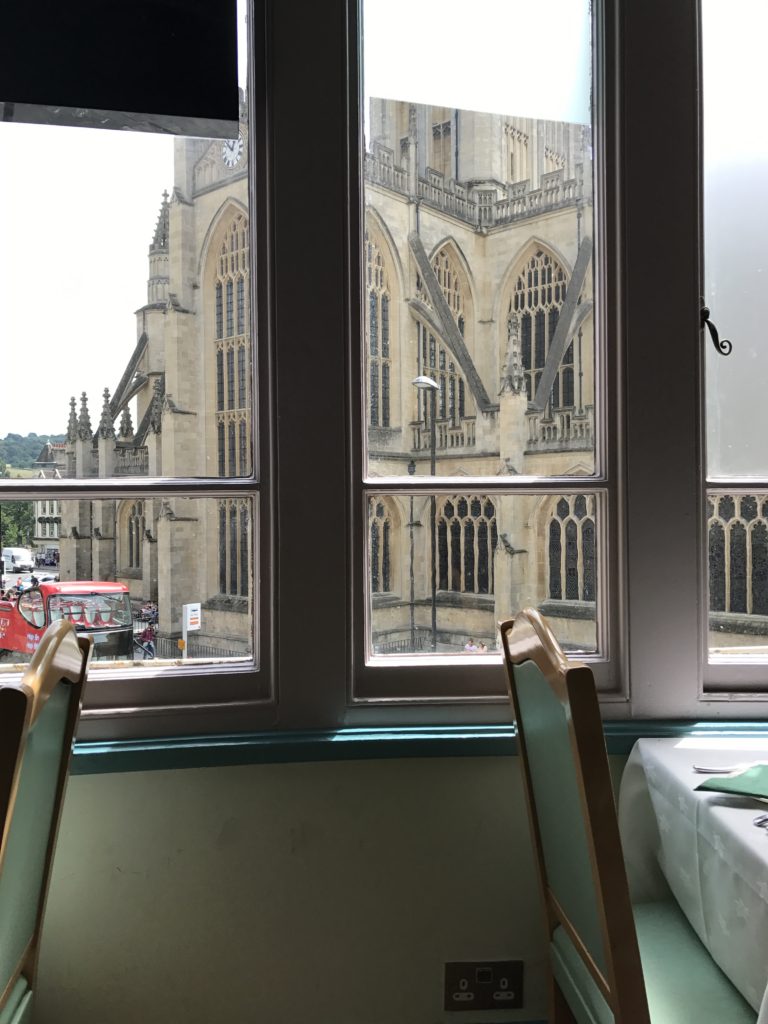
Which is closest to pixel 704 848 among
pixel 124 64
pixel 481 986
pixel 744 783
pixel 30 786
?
pixel 744 783

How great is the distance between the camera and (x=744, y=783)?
4.53 ft

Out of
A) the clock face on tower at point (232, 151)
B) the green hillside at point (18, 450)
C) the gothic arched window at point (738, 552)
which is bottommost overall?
the gothic arched window at point (738, 552)

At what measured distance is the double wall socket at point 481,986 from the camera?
1.76m

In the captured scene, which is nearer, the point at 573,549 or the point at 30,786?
the point at 30,786

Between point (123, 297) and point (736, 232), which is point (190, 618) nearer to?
point (123, 297)

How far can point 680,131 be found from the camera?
1.84 metres

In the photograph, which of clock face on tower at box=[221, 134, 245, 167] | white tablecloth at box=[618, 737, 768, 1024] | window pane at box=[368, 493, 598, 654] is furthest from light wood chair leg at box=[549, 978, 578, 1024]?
clock face on tower at box=[221, 134, 245, 167]

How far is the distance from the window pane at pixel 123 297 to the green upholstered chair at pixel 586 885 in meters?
0.85

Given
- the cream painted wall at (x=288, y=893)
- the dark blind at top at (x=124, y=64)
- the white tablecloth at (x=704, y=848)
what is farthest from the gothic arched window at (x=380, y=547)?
the dark blind at top at (x=124, y=64)

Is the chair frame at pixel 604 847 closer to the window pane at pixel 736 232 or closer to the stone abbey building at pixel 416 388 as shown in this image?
the stone abbey building at pixel 416 388

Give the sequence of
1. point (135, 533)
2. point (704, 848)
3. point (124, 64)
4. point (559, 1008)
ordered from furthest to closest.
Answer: point (135, 533)
point (124, 64)
point (559, 1008)
point (704, 848)

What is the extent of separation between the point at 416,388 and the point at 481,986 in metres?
1.27

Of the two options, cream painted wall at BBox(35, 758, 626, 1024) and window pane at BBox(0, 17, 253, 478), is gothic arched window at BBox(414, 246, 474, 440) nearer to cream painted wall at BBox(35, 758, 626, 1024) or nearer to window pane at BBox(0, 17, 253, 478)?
window pane at BBox(0, 17, 253, 478)

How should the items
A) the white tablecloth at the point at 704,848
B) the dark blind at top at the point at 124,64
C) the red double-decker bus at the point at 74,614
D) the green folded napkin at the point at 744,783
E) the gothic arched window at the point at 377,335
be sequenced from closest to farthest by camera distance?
the white tablecloth at the point at 704,848 → the green folded napkin at the point at 744,783 → the dark blind at top at the point at 124,64 → the red double-decker bus at the point at 74,614 → the gothic arched window at the point at 377,335
